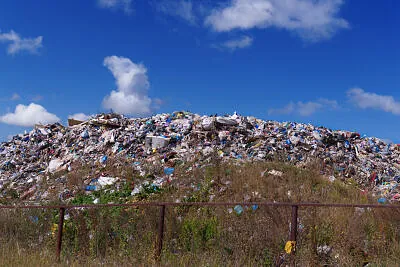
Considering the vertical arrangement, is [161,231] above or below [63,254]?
above

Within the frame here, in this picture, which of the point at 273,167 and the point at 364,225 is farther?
the point at 273,167

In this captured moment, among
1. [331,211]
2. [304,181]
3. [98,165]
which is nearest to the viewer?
[331,211]

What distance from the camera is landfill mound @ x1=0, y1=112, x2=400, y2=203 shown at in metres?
12.0

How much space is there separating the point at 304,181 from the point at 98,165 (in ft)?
20.2

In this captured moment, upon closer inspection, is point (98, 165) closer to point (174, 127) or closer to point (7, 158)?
point (174, 127)

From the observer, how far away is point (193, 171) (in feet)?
36.1

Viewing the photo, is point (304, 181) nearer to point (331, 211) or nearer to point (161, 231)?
point (331, 211)

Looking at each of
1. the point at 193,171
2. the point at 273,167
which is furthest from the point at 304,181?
the point at 193,171

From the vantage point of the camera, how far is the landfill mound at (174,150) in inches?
471

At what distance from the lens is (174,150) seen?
13.3m

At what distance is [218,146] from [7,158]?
28.6 feet

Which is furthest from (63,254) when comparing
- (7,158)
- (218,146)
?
(7,158)

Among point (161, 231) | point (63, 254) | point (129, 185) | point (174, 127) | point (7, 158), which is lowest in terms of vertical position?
point (63, 254)

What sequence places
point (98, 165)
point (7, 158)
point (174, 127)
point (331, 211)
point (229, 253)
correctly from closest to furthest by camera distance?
point (229, 253), point (331, 211), point (98, 165), point (174, 127), point (7, 158)
